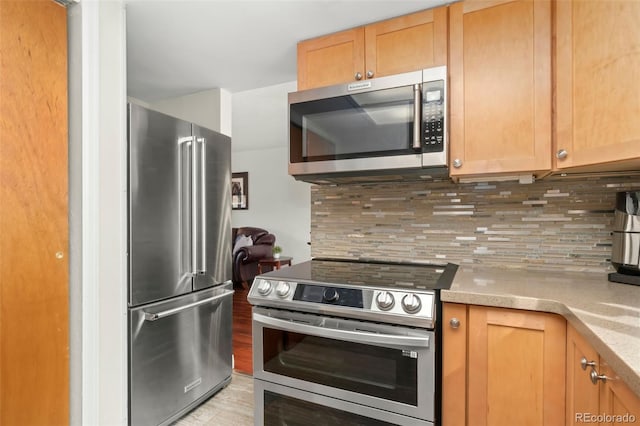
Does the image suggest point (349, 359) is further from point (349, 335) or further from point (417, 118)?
point (417, 118)

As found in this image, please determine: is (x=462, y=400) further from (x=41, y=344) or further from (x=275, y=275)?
(x=41, y=344)

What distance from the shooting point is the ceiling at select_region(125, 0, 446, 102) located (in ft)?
5.22

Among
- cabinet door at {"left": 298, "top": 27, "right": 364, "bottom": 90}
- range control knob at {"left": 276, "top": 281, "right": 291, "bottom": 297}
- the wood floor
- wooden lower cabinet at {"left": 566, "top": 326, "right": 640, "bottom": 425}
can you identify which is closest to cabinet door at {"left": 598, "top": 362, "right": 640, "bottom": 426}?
wooden lower cabinet at {"left": 566, "top": 326, "right": 640, "bottom": 425}

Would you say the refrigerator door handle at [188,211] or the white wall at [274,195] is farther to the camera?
the white wall at [274,195]

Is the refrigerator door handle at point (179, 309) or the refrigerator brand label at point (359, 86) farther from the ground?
the refrigerator brand label at point (359, 86)

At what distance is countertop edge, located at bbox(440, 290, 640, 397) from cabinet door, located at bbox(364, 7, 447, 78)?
3.55 feet

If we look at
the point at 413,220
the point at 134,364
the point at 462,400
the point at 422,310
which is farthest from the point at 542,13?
the point at 134,364

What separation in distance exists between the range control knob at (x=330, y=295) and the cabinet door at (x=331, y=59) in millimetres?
1112

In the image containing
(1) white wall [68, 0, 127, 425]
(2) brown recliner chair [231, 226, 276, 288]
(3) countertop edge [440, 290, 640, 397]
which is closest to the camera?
(3) countertop edge [440, 290, 640, 397]

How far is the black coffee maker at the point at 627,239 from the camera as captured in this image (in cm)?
131

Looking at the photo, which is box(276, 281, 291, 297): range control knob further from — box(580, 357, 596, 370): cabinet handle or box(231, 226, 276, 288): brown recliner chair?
box(231, 226, 276, 288): brown recliner chair

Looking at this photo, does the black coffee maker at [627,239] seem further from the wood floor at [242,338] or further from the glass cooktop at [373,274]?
the wood floor at [242,338]

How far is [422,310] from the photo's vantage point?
4.04ft

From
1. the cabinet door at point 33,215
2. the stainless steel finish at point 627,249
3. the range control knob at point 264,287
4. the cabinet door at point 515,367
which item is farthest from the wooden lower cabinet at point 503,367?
the cabinet door at point 33,215
